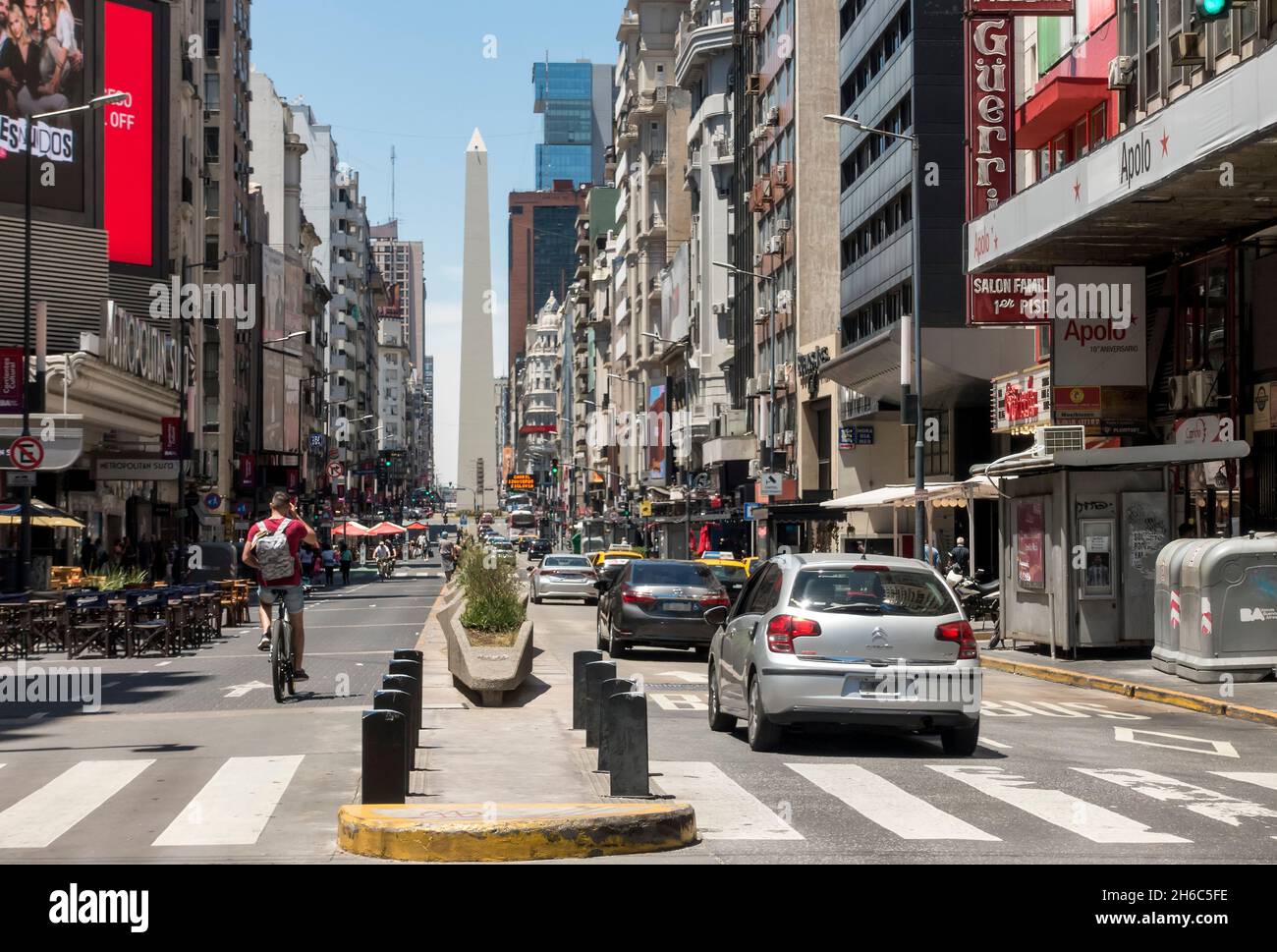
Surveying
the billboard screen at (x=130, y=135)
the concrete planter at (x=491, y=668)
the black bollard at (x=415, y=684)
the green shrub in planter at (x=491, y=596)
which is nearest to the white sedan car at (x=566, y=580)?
the billboard screen at (x=130, y=135)

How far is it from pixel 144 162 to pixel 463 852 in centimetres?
5535

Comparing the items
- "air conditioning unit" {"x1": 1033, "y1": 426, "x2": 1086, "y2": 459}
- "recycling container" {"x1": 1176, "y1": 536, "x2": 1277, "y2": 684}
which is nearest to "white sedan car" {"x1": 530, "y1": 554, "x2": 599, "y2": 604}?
"air conditioning unit" {"x1": 1033, "y1": 426, "x2": 1086, "y2": 459}

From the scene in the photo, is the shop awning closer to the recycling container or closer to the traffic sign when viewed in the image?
the traffic sign

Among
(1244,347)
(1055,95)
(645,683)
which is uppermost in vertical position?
(1055,95)

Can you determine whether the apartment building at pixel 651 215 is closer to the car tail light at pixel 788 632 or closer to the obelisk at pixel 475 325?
the obelisk at pixel 475 325

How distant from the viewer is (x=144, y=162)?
60000 mm

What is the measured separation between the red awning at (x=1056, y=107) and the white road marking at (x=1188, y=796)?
2455 centimetres

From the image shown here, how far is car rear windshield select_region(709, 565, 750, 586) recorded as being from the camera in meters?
37.2

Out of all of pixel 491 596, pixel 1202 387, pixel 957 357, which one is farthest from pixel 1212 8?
pixel 957 357

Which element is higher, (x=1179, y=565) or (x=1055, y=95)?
(x=1055, y=95)

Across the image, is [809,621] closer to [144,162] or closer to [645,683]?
[645,683]

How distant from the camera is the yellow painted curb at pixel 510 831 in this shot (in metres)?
8.62
